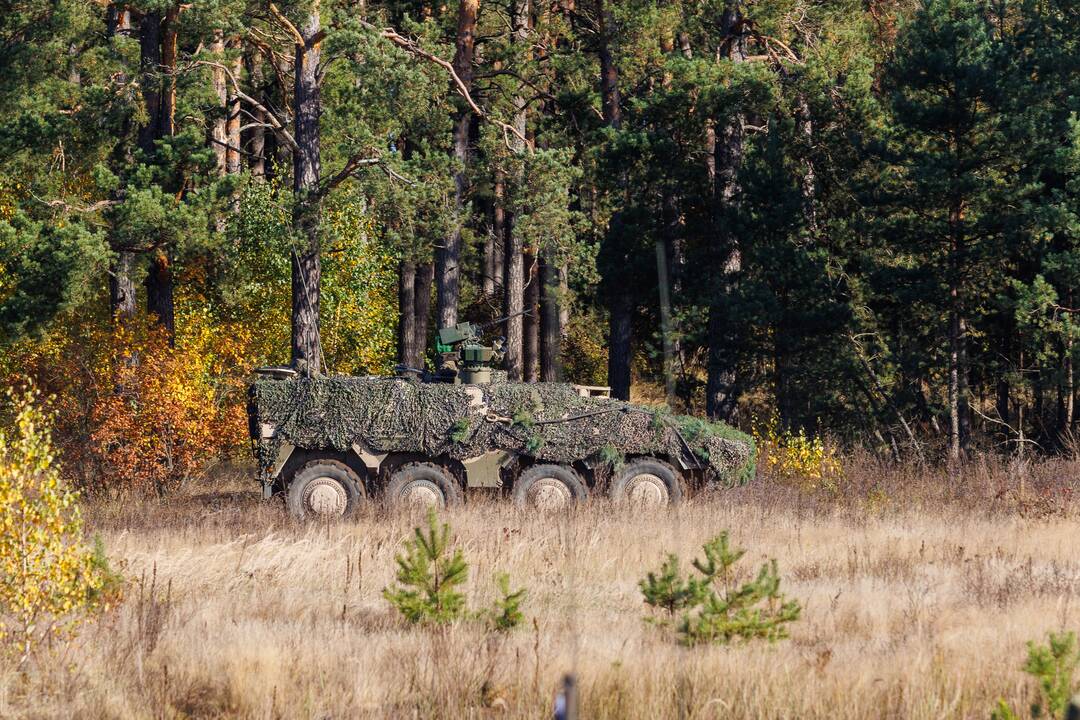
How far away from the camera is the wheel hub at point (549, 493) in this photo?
1452cm

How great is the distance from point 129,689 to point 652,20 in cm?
1969

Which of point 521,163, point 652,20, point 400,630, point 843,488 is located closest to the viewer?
point 400,630

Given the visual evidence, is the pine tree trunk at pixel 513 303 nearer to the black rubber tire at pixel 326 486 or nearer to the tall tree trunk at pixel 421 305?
the tall tree trunk at pixel 421 305

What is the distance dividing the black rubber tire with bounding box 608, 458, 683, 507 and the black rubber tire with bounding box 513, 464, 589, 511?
13.8 inches

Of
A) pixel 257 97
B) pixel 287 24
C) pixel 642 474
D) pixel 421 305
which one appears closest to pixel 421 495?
pixel 642 474

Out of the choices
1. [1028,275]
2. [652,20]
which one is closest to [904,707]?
[1028,275]

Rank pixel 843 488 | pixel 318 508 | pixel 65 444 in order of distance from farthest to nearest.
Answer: pixel 65 444
pixel 843 488
pixel 318 508

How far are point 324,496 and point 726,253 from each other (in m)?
10.8

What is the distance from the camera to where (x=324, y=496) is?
47.4 ft

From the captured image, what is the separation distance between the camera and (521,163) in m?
19.9

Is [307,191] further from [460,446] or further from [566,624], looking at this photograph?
[566,624]

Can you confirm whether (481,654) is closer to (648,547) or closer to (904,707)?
(904,707)

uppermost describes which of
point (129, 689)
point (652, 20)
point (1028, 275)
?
point (652, 20)

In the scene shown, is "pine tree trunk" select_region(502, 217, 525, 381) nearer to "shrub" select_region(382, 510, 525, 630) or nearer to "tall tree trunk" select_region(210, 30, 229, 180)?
"tall tree trunk" select_region(210, 30, 229, 180)
